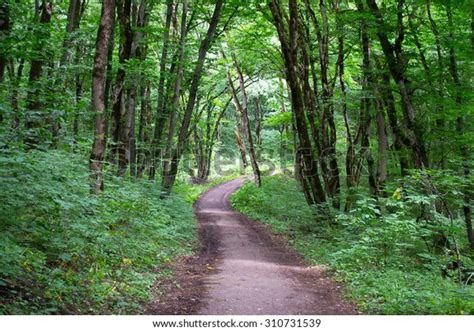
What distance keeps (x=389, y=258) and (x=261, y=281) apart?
120 inches

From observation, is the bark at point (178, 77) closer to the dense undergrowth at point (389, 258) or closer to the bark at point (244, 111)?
the dense undergrowth at point (389, 258)

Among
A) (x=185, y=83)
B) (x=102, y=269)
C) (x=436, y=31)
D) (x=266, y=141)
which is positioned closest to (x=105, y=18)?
(x=102, y=269)

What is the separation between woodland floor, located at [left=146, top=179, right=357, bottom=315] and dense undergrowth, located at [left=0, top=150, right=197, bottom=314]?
614 millimetres

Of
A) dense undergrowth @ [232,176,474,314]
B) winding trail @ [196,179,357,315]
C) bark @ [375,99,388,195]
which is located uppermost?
bark @ [375,99,388,195]

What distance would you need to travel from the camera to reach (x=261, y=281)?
26.1 feet

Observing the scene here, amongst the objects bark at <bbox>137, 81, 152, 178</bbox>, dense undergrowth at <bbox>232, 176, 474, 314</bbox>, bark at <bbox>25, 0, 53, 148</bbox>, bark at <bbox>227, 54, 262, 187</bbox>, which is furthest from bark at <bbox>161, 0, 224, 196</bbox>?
bark at <bbox>227, 54, 262, 187</bbox>

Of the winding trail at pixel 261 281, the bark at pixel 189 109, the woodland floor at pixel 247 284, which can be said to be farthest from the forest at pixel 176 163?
the winding trail at pixel 261 281

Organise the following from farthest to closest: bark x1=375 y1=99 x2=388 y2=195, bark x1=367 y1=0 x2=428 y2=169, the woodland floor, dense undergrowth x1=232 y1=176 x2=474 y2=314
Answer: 1. bark x1=375 y1=99 x2=388 y2=195
2. bark x1=367 y1=0 x2=428 y2=169
3. the woodland floor
4. dense undergrowth x1=232 y1=176 x2=474 y2=314

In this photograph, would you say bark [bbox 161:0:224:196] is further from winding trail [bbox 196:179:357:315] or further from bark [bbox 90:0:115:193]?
bark [bbox 90:0:115:193]

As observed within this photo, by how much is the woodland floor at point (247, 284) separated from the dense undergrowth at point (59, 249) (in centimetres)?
61

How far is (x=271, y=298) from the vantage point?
22.2 ft

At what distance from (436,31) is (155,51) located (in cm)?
1499

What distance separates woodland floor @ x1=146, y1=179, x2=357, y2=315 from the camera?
247 inches

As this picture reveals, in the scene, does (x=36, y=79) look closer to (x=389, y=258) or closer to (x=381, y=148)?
(x=389, y=258)
